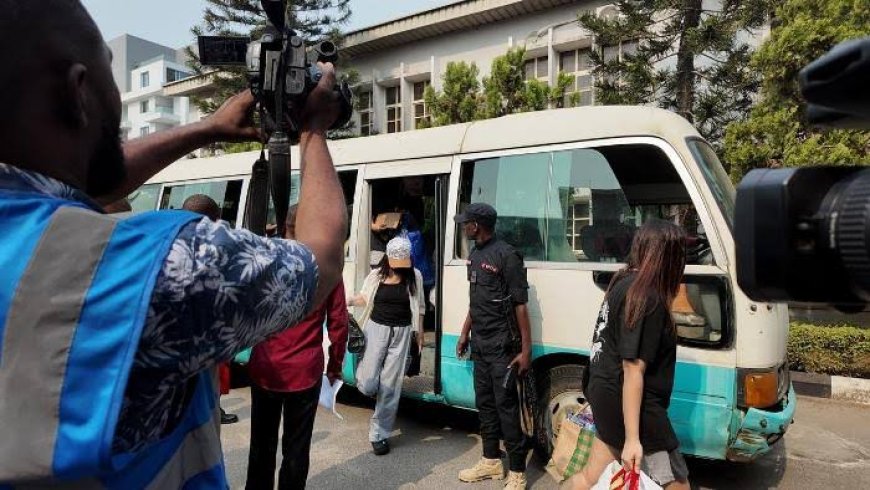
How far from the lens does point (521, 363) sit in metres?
4.17

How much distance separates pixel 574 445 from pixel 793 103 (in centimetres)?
631

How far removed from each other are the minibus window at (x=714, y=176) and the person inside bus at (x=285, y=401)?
261 cm

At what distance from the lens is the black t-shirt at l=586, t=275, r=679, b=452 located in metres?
2.72

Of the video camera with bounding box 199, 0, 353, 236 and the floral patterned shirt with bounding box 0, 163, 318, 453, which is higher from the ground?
the video camera with bounding box 199, 0, 353, 236

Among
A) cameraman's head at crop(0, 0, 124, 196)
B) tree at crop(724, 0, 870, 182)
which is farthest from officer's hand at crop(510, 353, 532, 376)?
tree at crop(724, 0, 870, 182)

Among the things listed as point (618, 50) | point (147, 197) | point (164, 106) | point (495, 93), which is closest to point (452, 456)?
point (147, 197)

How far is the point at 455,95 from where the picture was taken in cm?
1171

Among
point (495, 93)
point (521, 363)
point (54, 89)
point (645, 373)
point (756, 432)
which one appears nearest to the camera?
point (54, 89)

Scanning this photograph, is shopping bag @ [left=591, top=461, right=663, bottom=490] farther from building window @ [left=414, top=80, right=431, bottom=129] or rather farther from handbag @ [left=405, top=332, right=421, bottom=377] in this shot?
building window @ [left=414, top=80, right=431, bottom=129]

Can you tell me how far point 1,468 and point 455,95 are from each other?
1142 centimetres

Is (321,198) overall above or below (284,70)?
below

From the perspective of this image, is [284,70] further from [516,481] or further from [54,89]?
[516,481]

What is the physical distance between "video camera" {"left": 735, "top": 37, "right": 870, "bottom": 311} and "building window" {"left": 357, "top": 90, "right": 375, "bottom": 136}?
15.3 metres

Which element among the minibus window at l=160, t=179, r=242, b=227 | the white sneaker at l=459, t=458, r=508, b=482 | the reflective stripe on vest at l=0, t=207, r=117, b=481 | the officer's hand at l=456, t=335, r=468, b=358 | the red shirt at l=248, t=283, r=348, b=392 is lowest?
the white sneaker at l=459, t=458, r=508, b=482
